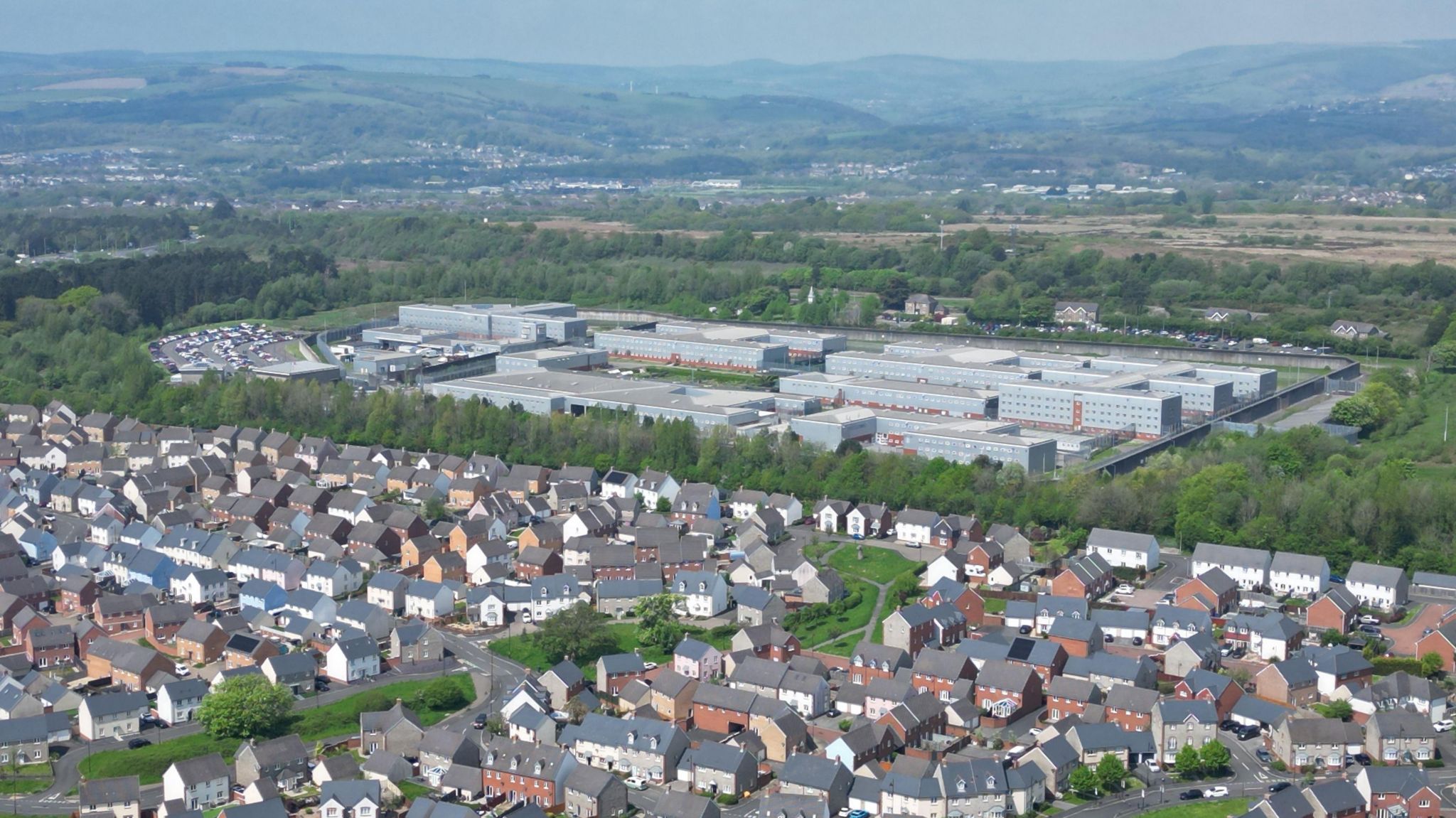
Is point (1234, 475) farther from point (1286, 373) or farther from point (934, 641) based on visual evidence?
point (1286, 373)

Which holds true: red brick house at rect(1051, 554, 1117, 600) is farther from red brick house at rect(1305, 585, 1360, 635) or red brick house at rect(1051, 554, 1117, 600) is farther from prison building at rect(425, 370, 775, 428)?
prison building at rect(425, 370, 775, 428)

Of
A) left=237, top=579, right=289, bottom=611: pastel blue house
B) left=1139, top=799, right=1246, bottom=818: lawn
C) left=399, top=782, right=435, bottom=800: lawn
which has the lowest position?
left=399, top=782, right=435, bottom=800: lawn

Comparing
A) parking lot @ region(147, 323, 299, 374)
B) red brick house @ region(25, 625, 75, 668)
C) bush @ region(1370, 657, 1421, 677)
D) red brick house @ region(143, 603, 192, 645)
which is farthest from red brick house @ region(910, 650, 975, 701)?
parking lot @ region(147, 323, 299, 374)

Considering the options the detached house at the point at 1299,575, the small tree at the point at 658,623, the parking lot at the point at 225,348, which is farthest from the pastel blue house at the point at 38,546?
the detached house at the point at 1299,575

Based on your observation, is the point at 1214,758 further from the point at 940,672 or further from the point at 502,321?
the point at 502,321

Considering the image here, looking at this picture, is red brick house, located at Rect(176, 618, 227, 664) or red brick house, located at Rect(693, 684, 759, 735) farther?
red brick house, located at Rect(176, 618, 227, 664)

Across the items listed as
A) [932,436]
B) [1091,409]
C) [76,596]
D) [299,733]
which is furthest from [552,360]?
[299,733]
